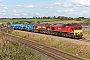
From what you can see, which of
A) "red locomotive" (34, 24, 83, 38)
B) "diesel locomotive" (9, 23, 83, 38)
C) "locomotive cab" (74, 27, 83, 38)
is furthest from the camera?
"diesel locomotive" (9, 23, 83, 38)

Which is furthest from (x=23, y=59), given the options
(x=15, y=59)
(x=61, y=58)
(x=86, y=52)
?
(x=86, y=52)

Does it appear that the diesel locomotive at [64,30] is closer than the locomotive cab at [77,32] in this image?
No

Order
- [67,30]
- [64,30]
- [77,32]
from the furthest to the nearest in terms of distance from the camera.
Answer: [64,30] < [67,30] < [77,32]

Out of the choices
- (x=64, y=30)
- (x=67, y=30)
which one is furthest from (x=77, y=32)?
(x=64, y=30)

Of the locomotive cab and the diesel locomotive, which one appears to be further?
the diesel locomotive

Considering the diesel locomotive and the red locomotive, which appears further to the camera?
the diesel locomotive

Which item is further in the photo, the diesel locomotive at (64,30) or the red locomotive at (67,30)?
the diesel locomotive at (64,30)

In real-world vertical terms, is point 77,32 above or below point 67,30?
below

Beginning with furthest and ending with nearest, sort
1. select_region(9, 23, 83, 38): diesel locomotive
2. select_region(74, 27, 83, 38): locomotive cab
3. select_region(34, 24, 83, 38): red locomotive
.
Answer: select_region(9, 23, 83, 38): diesel locomotive < select_region(34, 24, 83, 38): red locomotive < select_region(74, 27, 83, 38): locomotive cab

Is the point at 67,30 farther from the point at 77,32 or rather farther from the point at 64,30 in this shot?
the point at 77,32

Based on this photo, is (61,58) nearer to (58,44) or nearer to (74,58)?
(74,58)

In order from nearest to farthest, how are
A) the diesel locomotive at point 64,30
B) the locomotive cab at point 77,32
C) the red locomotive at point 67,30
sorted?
1. the locomotive cab at point 77,32
2. the red locomotive at point 67,30
3. the diesel locomotive at point 64,30

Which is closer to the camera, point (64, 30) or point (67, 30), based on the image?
point (67, 30)

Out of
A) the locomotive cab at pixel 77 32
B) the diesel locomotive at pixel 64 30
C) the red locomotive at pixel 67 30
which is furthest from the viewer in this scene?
the diesel locomotive at pixel 64 30
